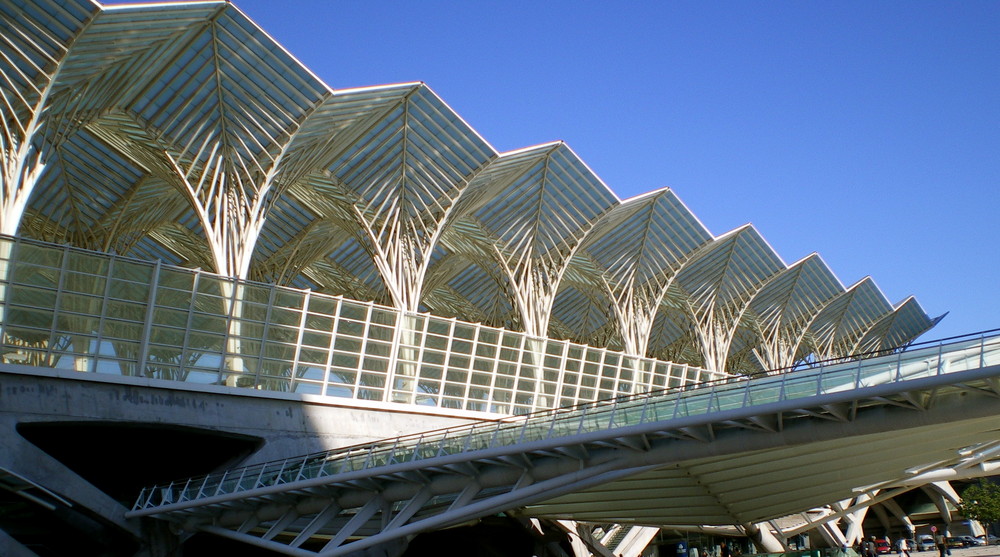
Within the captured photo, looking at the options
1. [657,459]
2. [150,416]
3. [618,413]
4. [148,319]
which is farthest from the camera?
[148,319]

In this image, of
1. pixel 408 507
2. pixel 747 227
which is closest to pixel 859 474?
pixel 408 507

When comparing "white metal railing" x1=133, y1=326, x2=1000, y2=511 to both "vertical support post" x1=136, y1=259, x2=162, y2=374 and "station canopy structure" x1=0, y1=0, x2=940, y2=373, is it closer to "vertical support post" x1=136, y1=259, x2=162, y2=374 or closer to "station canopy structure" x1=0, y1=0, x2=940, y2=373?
"vertical support post" x1=136, y1=259, x2=162, y2=374

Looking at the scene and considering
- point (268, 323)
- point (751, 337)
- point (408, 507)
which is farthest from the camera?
point (751, 337)

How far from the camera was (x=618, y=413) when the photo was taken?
21406 millimetres

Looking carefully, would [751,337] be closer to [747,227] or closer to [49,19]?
[747,227]

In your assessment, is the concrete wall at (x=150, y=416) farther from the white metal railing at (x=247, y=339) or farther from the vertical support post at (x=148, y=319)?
the vertical support post at (x=148, y=319)

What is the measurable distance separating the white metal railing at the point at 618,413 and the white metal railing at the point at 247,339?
6.04m

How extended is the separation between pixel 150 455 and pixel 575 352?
21.4 metres

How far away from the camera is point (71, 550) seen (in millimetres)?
30703

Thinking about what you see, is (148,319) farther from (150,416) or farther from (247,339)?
(247,339)

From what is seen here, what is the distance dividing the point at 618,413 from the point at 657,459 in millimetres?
1431

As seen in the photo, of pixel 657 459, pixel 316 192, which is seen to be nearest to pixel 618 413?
pixel 657 459

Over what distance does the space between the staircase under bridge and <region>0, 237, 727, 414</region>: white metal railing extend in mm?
6034

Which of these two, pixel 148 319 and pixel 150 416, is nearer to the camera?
pixel 150 416
